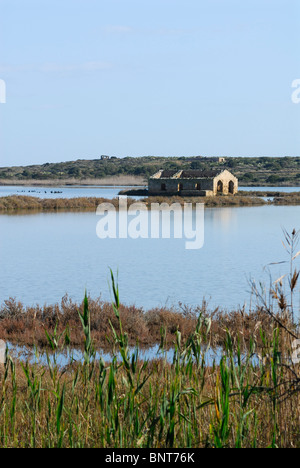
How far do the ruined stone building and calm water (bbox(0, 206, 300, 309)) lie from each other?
2322cm

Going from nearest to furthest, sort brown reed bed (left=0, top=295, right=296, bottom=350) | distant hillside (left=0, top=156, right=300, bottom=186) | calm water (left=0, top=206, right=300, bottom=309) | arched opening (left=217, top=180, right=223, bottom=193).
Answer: brown reed bed (left=0, top=295, right=296, bottom=350) → calm water (left=0, top=206, right=300, bottom=309) → arched opening (left=217, top=180, right=223, bottom=193) → distant hillside (left=0, top=156, right=300, bottom=186)

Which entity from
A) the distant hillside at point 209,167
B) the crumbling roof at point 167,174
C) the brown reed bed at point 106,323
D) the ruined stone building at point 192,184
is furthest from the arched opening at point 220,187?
the brown reed bed at point 106,323

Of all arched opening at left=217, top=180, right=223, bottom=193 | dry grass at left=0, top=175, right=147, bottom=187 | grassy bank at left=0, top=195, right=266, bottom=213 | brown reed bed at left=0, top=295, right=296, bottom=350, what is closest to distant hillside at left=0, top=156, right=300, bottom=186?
dry grass at left=0, top=175, right=147, bottom=187

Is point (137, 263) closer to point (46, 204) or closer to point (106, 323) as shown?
point (106, 323)

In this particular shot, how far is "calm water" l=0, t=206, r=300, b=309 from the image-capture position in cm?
1412

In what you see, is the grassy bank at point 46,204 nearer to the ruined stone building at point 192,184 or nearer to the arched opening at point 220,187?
the ruined stone building at point 192,184

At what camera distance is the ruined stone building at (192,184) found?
5706 cm

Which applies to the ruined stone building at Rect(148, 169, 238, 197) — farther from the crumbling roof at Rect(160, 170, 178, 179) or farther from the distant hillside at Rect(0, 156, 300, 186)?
the distant hillside at Rect(0, 156, 300, 186)

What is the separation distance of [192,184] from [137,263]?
38395 mm

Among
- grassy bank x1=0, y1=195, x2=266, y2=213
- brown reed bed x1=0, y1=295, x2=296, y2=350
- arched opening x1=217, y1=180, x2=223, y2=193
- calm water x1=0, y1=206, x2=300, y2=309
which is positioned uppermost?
arched opening x1=217, y1=180, x2=223, y2=193

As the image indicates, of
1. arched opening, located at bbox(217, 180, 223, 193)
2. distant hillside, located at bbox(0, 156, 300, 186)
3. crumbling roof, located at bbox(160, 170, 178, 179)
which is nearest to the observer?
arched opening, located at bbox(217, 180, 223, 193)

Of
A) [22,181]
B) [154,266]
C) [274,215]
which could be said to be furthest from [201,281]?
[22,181]

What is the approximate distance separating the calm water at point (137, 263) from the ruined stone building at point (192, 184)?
914 inches

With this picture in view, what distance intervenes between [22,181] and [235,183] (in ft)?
183
